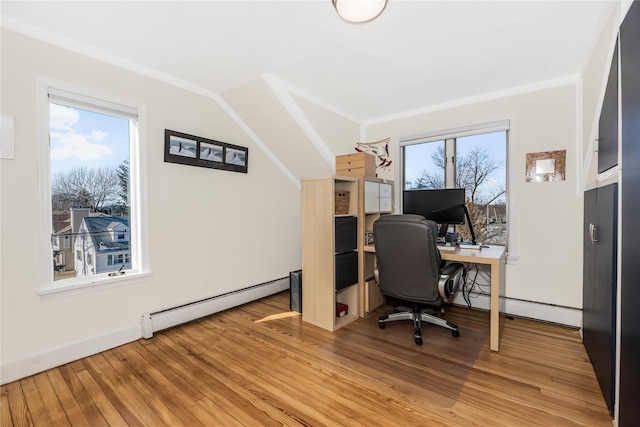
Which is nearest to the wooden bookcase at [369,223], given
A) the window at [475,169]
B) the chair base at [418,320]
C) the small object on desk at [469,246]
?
the chair base at [418,320]

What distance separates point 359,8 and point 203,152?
6.71 ft

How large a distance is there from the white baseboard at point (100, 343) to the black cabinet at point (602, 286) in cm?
314

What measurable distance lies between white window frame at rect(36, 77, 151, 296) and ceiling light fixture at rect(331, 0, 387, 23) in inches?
77.2

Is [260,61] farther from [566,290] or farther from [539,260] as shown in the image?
[566,290]

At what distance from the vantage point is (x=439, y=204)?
312 centimetres

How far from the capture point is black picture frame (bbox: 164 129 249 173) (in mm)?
2714

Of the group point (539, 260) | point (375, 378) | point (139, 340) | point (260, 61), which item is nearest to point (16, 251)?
point (139, 340)

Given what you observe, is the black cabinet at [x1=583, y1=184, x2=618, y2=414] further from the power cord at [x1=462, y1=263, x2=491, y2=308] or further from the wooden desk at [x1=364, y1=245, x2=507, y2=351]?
the power cord at [x1=462, y1=263, x2=491, y2=308]

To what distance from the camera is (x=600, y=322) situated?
178cm

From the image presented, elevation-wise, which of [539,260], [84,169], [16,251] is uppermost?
[84,169]

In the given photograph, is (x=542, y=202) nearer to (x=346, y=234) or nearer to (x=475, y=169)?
(x=475, y=169)

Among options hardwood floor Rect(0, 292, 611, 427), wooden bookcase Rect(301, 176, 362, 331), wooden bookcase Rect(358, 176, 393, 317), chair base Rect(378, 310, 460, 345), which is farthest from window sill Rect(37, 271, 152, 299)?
chair base Rect(378, 310, 460, 345)

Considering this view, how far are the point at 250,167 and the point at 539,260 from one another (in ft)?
11.0

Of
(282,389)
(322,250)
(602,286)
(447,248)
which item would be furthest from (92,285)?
(602,286)
